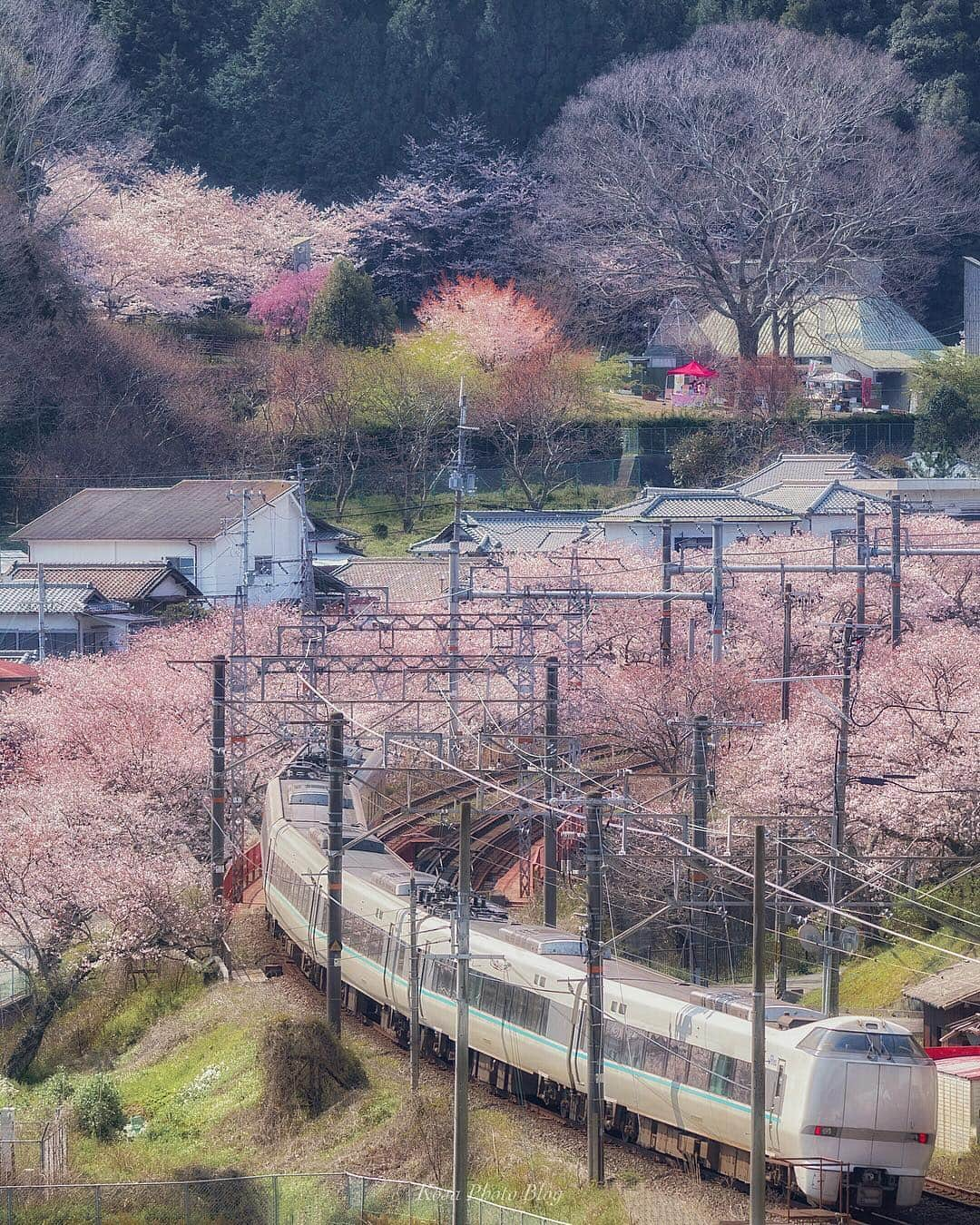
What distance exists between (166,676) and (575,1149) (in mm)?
15910

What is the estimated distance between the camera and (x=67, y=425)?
52.1 metres

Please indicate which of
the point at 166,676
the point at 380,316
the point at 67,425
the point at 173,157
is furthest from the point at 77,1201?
the point at 173,157

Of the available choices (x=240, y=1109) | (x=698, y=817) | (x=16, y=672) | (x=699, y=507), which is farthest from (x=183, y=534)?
(x=698, y=817)

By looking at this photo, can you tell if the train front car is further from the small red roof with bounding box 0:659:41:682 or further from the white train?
the small red roof with bounding box 0:659:41:682

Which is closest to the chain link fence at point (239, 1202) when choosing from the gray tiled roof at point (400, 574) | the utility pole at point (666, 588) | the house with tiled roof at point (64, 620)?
the utility pole at point (666, 588)

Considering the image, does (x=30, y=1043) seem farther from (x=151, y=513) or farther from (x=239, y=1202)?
(x=151, y=513)

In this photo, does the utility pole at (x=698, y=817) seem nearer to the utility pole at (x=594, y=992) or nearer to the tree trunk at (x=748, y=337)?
the utility pole at (x=594, y=992)

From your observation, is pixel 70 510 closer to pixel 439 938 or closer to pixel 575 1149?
pixel 439 938

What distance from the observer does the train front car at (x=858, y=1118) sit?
13.8 m

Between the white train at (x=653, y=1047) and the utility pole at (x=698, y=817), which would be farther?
the utility pole at (x=698, y=817)

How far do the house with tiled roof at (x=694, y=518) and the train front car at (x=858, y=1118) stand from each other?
90.6ft

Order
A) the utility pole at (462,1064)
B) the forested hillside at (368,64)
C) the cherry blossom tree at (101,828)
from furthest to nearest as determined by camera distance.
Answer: the forested hillside at (368,64) → the cherry blossom tree at (101,828) → the utility pole at (462,1064)

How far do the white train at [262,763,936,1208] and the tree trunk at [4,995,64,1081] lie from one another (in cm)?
320

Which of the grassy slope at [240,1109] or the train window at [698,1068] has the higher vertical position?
the train window at [698,1068]
